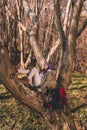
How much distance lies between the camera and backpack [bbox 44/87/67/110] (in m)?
5.27

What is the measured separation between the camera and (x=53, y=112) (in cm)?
526

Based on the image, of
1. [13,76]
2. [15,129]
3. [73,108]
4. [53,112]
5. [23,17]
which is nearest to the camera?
[13,76]

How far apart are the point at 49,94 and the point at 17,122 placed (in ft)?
12.0

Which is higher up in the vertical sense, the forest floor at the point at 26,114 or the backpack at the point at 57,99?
the backpack at the point at 57,99

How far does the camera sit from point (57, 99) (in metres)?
5.34

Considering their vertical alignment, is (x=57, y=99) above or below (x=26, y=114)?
above

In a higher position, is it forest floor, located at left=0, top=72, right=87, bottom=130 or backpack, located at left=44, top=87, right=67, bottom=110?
backpack, located at left=44, top=87, right=67, bottom=110

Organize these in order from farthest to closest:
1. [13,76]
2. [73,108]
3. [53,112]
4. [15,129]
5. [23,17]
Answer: [23,17] → [73,108] → [15,129] → [53,112] → [13,76]

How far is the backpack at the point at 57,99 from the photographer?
5270 mm

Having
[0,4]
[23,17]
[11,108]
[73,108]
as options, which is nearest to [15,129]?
[11,108]

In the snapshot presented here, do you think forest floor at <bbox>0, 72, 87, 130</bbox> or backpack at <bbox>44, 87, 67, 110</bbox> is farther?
forest floor at <bbox>0, 72, 87, 130</bbox>

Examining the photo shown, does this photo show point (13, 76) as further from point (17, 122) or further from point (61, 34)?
point (17, 122)

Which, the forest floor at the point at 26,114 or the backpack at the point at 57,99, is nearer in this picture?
the backpack at the point at 57,99

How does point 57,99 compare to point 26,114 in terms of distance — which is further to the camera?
point 26,114
